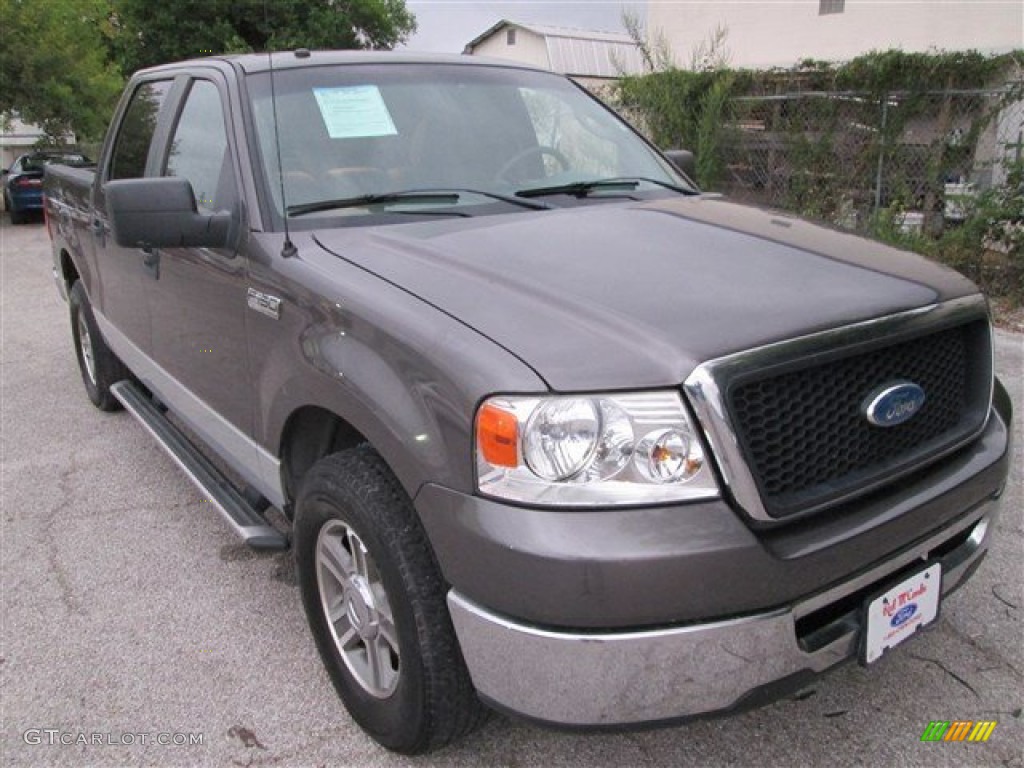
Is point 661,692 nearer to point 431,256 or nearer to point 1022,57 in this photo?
point 431,256

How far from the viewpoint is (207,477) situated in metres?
3.31

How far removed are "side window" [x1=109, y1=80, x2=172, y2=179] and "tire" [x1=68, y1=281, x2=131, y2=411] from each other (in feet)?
3.50

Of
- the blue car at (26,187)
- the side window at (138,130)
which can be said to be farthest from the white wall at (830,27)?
the side window at (138,130)

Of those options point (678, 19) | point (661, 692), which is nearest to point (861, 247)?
point (661, 692)

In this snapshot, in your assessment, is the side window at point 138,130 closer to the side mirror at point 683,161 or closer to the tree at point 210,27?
the side mirror at point 683,161

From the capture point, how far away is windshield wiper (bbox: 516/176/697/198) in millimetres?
2961

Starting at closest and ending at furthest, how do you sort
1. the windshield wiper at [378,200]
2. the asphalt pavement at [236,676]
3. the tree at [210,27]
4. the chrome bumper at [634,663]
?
the chrome bumper at [634,663], the asphalt pavement at [236,676], the windshield wiper at [378,200], the tree at [210,27]

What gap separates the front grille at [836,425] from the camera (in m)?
1.79

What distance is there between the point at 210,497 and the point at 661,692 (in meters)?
1.94

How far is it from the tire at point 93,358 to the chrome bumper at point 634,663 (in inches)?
148

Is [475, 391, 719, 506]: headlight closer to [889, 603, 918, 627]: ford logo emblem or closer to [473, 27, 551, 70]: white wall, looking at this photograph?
[889, 603, 918, 627]: ford logo emblem

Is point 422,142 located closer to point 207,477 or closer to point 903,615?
point 207,477

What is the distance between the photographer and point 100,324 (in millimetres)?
4707
